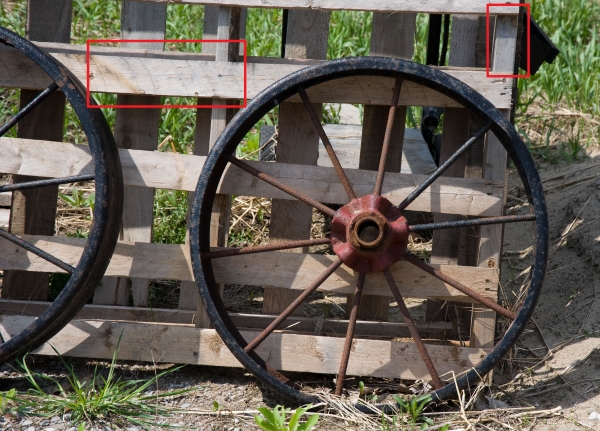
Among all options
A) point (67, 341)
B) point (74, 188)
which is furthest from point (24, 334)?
point (74, 188)

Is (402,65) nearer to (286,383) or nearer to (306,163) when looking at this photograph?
(306,163)

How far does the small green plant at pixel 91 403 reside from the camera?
2453mm

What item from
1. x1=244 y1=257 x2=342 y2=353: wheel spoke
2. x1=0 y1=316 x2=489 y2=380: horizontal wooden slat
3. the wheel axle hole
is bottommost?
x1=0 y1=316 x2=489 y2=380: horizontal wooden slat

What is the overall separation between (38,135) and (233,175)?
0.91 metres

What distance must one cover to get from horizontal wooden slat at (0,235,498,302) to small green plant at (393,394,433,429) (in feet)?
1.33

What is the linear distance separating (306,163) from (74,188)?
1.82 metres

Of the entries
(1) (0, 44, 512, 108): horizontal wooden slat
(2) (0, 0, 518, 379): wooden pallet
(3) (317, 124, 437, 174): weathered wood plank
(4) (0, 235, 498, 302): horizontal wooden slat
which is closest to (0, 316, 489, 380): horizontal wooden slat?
(2) (0, 0, 518, 379): wooden pallet

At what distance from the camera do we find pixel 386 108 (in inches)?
110

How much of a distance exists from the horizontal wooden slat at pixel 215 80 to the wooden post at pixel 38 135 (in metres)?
0.23

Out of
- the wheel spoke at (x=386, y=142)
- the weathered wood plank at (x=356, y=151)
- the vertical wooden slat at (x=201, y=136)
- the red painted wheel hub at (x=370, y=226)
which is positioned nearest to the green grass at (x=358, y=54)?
the weathered wood plank at (x=356, y=151)

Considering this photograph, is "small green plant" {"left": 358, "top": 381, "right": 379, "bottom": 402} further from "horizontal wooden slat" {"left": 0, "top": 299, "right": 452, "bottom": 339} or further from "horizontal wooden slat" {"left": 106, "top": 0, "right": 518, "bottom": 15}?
"horizontal wooden slat" {"left": 106, "top": 0, "right": 518, "bottom": 15}

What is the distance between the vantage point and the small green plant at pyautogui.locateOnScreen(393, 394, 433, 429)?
98.0 inches

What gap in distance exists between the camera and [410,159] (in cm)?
406

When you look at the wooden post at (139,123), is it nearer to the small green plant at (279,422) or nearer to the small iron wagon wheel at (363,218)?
the small iron wagon wheel at (363,218)
